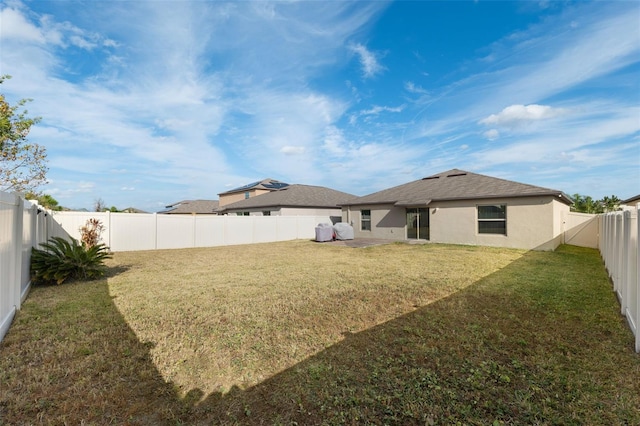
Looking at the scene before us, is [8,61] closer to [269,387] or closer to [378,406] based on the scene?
[269,387]

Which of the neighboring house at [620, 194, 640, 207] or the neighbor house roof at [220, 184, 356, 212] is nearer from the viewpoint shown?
the neighboring house at [620, 194, 640, 207]

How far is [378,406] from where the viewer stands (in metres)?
2.43

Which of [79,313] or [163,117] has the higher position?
[163,117]

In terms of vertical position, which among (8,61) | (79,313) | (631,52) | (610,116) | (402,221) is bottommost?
(79,313)

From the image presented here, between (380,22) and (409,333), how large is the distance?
1228 centimetres

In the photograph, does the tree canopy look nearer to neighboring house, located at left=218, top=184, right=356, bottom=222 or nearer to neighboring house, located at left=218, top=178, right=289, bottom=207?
neighboring house, located at left=218, top=184, right=356, bottom=222

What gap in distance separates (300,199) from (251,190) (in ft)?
40.2

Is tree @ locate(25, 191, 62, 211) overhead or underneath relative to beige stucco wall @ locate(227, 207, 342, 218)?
overhead

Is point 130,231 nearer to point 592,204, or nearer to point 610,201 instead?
point 592,204

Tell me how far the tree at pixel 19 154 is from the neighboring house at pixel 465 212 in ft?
57.1

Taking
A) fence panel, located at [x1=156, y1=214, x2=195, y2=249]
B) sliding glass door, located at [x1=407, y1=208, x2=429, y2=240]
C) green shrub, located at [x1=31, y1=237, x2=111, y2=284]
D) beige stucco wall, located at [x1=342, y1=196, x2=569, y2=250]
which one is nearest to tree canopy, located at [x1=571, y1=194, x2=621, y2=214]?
beige stucco wall, located at [x1=342, y1=196, x2=569, y2=250]

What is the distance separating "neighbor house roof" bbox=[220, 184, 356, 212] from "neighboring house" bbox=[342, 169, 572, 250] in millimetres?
5232

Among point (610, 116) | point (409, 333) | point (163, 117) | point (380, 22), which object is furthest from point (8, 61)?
point (610, 116)

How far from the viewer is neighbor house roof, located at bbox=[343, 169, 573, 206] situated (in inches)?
517
